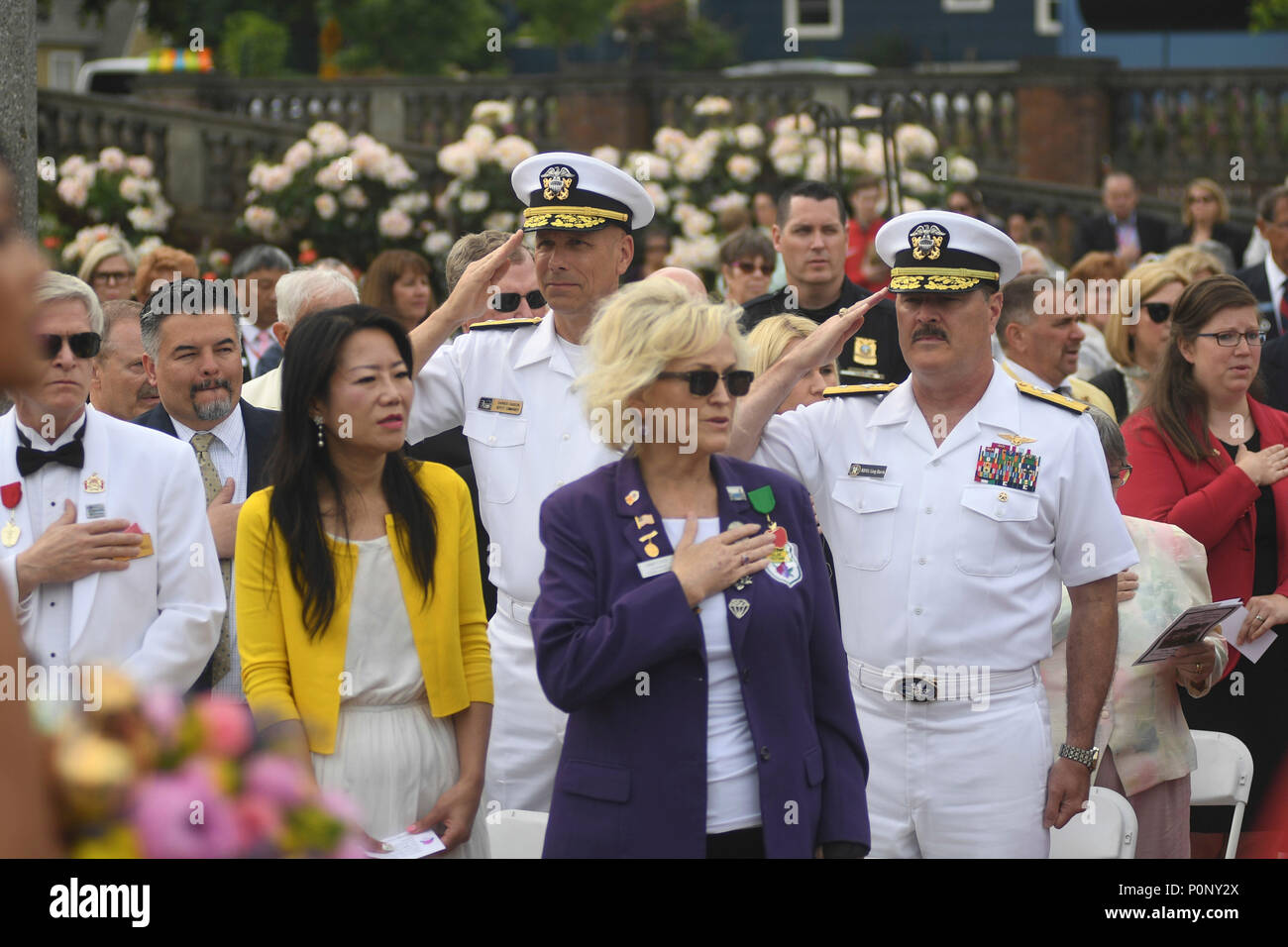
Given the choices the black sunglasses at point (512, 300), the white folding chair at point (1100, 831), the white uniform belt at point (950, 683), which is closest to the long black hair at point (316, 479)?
the white uniform belt at point (950, 683)

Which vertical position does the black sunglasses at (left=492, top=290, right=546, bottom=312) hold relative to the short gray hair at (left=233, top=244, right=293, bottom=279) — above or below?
below

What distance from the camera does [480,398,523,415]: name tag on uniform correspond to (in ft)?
15.4

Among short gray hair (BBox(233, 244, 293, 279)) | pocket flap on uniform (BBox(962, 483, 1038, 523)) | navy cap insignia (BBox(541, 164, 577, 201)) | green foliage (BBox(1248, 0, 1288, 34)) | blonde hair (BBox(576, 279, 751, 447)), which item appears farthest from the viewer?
green foliage (BBox(1248, 0, 1288, 34))

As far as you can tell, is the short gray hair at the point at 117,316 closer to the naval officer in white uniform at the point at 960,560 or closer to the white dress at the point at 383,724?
the white dress at the point at 383,724

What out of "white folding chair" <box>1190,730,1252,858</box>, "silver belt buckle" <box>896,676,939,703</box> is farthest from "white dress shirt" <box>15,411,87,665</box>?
"white folding chair" <box>1190,730,1252,858</box>

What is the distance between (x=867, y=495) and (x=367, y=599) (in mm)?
1372

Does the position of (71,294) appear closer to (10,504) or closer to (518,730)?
(10,504)

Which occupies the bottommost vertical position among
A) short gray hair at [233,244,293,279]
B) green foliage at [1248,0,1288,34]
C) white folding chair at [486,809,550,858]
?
white folding chair at [486,809,550,858]

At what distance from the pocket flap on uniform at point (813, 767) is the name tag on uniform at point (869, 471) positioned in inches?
41.6

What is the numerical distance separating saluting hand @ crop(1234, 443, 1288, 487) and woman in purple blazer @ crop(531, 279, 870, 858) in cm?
235

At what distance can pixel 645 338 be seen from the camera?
347cm

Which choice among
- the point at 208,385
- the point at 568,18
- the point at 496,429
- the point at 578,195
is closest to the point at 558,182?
the point at 578,195

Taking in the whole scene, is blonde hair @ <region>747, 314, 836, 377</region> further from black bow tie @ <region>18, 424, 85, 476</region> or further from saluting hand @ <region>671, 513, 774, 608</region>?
black bow tie @ <region>18, 424, 85, 476</region>
